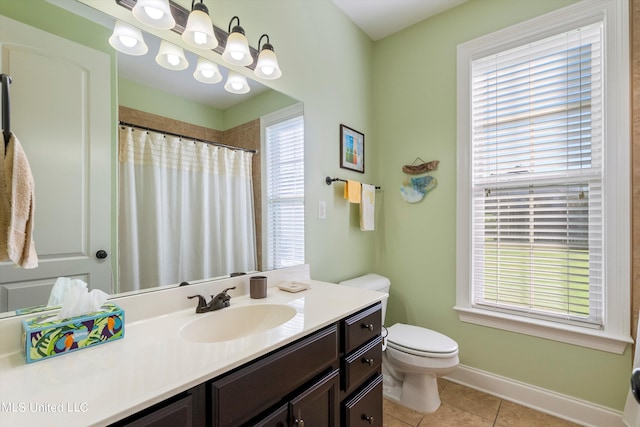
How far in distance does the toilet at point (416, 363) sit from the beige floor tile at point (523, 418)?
37cm

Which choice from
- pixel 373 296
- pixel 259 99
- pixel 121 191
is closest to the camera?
pixel 121 191

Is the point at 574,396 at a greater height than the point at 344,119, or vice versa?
the point at 344,119

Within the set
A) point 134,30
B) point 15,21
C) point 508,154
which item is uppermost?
point 134,30

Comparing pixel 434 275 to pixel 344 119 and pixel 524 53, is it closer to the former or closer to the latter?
pixel 344 119

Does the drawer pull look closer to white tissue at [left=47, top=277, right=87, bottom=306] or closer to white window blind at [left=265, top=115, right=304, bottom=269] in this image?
white window blind at [left=265, top=115, right=304, bottom=269]

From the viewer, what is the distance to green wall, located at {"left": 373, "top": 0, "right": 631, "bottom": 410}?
1.67 meters

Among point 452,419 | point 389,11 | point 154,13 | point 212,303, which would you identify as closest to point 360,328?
point 212,303

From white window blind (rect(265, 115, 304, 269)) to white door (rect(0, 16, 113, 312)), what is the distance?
0.75m

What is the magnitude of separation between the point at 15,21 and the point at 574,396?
9.92 ft

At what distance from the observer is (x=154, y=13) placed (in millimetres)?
1031

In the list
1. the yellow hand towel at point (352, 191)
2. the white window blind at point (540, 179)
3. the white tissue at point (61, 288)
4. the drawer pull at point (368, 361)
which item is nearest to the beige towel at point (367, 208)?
the yellow hand towel at point (352, 191)

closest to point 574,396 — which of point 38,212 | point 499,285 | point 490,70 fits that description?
point 499,285

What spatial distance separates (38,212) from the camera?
844 mm

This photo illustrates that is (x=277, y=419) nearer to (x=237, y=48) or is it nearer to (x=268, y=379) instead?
(x=268, y=379)
